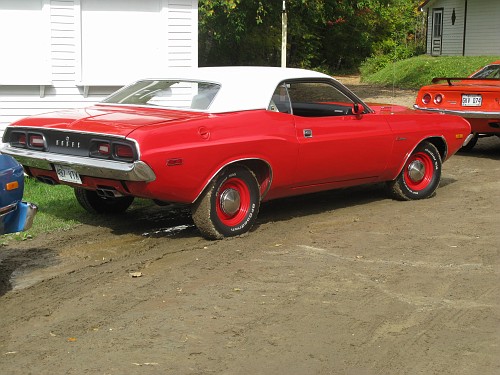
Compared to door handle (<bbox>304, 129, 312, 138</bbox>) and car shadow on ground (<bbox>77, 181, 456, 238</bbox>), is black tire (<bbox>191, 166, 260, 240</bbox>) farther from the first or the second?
door handle (<bbox>304, 129, 312, 138</bbox>)

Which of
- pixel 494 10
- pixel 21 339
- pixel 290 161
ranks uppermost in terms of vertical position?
pixel 494 10

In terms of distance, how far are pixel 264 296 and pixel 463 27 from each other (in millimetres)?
32884

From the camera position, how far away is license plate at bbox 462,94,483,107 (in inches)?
456

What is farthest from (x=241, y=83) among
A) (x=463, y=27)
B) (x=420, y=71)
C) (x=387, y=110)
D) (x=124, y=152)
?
(x=463, y=27)

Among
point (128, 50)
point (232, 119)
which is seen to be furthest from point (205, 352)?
point (128, 50)

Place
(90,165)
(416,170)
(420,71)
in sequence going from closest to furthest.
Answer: (90,165) → (416,170) → (420,71)

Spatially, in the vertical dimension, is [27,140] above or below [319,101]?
below

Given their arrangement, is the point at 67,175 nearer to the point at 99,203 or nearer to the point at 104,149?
the point at 104,149

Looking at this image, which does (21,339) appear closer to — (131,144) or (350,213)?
(131,144)

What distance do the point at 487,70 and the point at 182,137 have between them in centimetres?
775

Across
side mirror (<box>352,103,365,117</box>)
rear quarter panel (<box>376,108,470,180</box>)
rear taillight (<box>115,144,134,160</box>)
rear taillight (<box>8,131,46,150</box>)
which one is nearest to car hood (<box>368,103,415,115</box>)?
rear quarter panel (<box>376,108,470,180</box>)

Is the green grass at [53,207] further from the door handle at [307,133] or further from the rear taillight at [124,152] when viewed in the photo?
the door handle at [307,133]

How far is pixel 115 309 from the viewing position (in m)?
5.29

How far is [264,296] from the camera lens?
556cm
